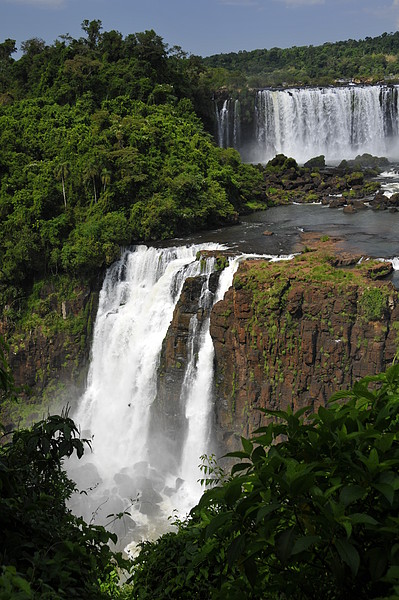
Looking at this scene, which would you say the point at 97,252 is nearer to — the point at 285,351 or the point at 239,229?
the point at 239,229

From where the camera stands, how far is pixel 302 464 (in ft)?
9.34

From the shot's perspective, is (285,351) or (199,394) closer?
(285,351)

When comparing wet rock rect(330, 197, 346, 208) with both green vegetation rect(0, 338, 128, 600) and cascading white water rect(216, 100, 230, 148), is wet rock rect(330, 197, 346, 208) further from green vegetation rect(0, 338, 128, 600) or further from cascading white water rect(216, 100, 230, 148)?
green vegetation rect(0, 338, 128, 600)

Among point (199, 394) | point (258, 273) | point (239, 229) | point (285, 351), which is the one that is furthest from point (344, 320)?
point (239, 229)

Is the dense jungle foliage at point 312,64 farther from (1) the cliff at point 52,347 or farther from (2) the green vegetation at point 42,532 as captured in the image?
(2) the green vegetation at point 42,532

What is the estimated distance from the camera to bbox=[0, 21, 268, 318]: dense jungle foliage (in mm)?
24016

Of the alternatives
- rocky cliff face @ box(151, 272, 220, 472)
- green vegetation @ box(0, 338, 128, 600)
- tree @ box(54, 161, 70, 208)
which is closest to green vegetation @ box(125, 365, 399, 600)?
green vegetation @ box(0, 338, 128, 600)

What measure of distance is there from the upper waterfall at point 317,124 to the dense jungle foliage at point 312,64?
11.6 feet

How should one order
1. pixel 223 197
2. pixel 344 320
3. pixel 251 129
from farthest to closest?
1. pixel 251 129
2. pixel 223 197
3. pixel 344 320

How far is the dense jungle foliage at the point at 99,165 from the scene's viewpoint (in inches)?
945

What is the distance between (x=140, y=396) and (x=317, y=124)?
2770cm

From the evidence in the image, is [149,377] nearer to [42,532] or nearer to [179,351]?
[179,351]

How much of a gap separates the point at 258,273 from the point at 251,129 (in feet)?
87.6

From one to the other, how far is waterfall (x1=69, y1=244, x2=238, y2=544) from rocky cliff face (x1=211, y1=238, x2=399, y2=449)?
0.91 meters
